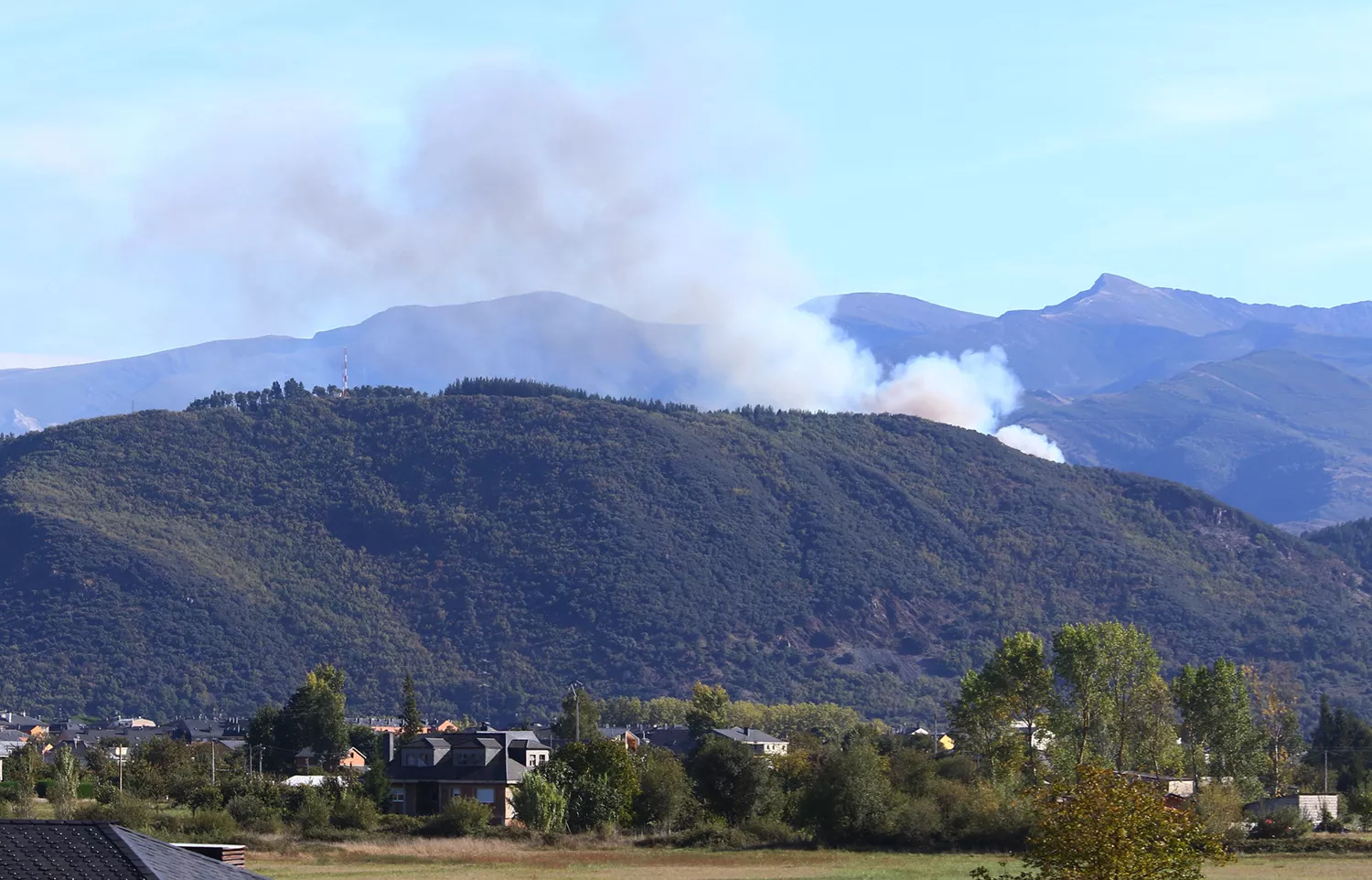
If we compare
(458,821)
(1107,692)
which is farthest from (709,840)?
(1107,692)

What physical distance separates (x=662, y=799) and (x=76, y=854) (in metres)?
68.5

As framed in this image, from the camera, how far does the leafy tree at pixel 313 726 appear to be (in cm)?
13362

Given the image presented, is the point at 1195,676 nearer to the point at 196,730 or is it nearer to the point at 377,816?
the point at 377,816

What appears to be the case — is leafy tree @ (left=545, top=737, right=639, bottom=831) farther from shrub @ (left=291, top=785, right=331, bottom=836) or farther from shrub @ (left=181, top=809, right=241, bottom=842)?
shrub @ (left=181, top=809, right=241, bottom=842)

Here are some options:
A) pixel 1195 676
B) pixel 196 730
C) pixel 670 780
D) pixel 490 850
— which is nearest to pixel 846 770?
pixel 670 780

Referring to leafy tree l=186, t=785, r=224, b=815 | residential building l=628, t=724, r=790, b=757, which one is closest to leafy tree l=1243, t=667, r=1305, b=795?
residential building l=628, t=724, r=790, b=757

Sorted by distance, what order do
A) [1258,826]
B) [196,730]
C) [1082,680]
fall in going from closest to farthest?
[1258,826] < [1082,680] < [196,730]

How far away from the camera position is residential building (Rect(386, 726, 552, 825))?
10069cm

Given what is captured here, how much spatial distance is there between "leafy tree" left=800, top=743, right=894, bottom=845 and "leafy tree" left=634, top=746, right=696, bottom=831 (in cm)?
707

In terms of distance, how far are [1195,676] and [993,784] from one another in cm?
1994

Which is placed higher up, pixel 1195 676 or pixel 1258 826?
pixel 1195 676

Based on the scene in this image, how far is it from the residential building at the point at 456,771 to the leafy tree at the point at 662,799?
9.19 meters

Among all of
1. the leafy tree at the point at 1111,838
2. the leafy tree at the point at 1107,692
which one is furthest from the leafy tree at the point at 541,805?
the leafy tree at the point at 1111,838

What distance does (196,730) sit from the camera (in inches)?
6752
